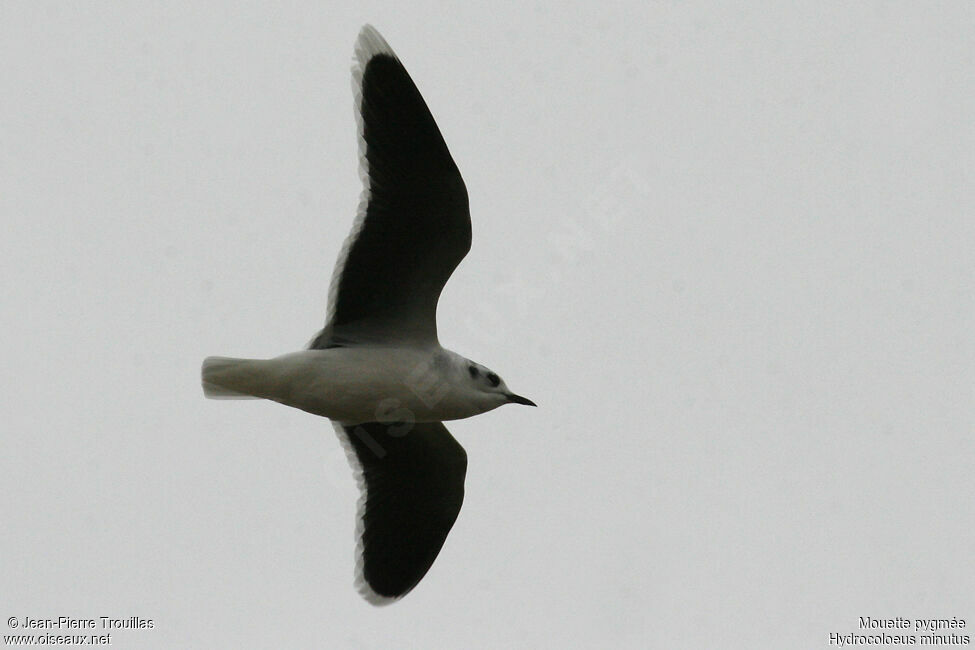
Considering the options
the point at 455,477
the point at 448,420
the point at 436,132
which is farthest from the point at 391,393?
the point at 436,132

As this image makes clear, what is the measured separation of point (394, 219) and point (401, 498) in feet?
6.95

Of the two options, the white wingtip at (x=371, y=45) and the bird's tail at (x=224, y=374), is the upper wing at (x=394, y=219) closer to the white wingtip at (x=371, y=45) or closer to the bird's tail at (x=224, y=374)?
the white wingtip at (x=371, y=45)

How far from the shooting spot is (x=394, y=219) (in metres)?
8.38

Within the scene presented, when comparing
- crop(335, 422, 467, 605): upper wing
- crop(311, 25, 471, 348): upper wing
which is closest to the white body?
crop(311, 25, 471, 348): upper wing

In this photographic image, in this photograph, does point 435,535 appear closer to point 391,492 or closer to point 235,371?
point 391,492

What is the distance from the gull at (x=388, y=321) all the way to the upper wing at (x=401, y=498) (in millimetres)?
14

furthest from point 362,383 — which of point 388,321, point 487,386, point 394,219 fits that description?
point 394,219

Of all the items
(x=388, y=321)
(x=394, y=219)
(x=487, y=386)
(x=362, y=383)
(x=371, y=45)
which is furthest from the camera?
(x=487, y=386)

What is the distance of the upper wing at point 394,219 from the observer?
8266 millimetres

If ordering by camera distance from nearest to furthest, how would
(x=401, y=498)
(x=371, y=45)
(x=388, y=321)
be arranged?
(x=371, y=45)
(x=388, y=321)
(x=401, y=498)

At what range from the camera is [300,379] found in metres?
8.39

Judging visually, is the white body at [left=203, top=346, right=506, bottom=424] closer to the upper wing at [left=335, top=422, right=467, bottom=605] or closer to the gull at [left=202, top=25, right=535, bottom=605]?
the gull at [left=202, top=25, right=535, bottom=605]

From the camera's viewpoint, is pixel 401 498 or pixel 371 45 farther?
pixel 401 498

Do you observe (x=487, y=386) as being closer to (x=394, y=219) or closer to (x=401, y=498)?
(x=401, y=498)
